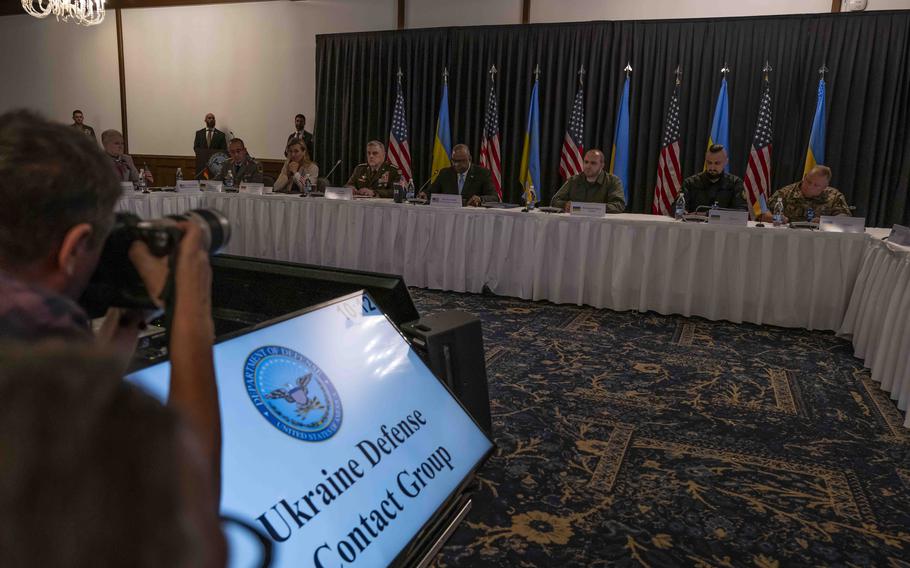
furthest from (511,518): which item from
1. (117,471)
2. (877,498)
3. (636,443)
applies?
(117,471)

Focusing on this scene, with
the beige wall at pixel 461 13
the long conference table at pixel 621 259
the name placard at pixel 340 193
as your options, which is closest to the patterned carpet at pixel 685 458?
the long conference table at pixel 621 259

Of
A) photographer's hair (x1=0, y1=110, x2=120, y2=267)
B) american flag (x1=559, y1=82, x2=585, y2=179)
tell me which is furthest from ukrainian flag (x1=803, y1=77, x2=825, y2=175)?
photographer's hair (x1=0, y1=110, x2=120, y2=267)

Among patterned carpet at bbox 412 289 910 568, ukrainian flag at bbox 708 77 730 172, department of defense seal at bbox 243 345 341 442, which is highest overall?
ukrainian flag at bbox 708 77 730 172

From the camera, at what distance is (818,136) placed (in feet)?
19.5

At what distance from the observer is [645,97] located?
670cm

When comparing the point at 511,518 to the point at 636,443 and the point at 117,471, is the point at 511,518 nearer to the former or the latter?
the point at 636,443

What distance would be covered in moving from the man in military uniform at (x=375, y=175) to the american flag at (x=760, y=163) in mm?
3194

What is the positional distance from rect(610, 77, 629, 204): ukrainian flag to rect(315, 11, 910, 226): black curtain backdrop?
23cm

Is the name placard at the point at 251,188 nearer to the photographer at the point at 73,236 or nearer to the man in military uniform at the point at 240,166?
the man in military uniform at the point at 240,166

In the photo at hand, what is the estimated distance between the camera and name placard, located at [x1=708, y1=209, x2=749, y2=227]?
3986 mm

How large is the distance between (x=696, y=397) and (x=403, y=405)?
1.96 meters

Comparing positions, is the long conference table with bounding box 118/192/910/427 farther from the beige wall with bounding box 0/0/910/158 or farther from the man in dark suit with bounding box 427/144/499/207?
the beige wall with bounding box 0/0/910/158

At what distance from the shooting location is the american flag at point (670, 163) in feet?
20.6

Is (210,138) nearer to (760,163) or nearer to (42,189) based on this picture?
(760,163)
